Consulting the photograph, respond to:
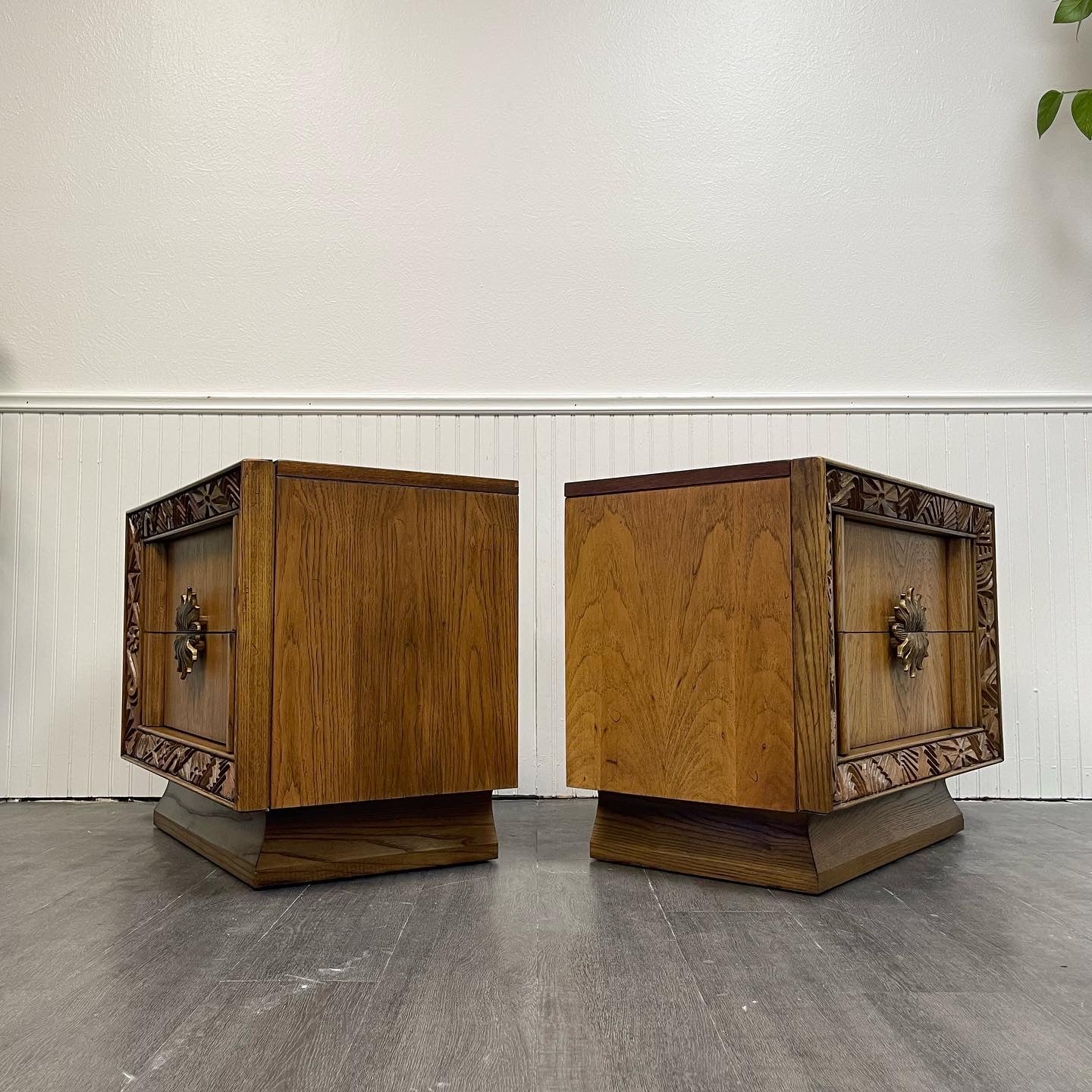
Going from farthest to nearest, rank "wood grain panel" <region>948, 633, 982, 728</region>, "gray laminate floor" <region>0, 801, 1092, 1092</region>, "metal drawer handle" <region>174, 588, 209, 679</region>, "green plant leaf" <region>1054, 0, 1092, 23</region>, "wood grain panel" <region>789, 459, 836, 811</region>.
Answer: "green plant leaf" <region>1054, 0, 1092, 23</region>, "wood grain panel" <region>948, 633, 982, 728</region>, "metal drawer handle" <region>174, 588, 209, 679</region>, "wood grain panel" <region>789, 459, 836, 811</region>, "gray laminate floor" <region>0, 801, 1092, 1092</region>

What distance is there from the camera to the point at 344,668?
1.25 metres

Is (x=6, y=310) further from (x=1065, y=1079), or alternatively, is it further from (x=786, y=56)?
(x=1065, y=1079)

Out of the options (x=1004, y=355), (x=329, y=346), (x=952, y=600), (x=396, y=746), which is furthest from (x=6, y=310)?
(x=1004, y=355)

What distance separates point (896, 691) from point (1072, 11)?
60.3 inches

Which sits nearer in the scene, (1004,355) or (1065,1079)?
(1065,1079)

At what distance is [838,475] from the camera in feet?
3.91

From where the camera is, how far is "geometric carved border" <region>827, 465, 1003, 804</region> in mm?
1194

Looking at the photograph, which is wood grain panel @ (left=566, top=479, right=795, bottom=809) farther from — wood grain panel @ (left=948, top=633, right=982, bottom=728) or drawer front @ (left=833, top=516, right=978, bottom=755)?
wood grain panel @ (left=948, top=633, right=982, bottom=728)

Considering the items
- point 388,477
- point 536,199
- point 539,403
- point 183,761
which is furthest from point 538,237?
point 183,761

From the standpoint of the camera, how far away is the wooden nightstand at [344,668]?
1.21 meters

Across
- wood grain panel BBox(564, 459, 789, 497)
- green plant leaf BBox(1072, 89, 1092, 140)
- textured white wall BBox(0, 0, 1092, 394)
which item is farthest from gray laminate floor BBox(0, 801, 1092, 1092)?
green plant leaf BBox(1072, 89, 1092, 140)

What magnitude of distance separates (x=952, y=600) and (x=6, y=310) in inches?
80.8

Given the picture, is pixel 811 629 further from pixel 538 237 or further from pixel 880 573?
pixel 538 237

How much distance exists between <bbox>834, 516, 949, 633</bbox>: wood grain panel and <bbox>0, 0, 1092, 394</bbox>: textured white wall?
2.25 ft
